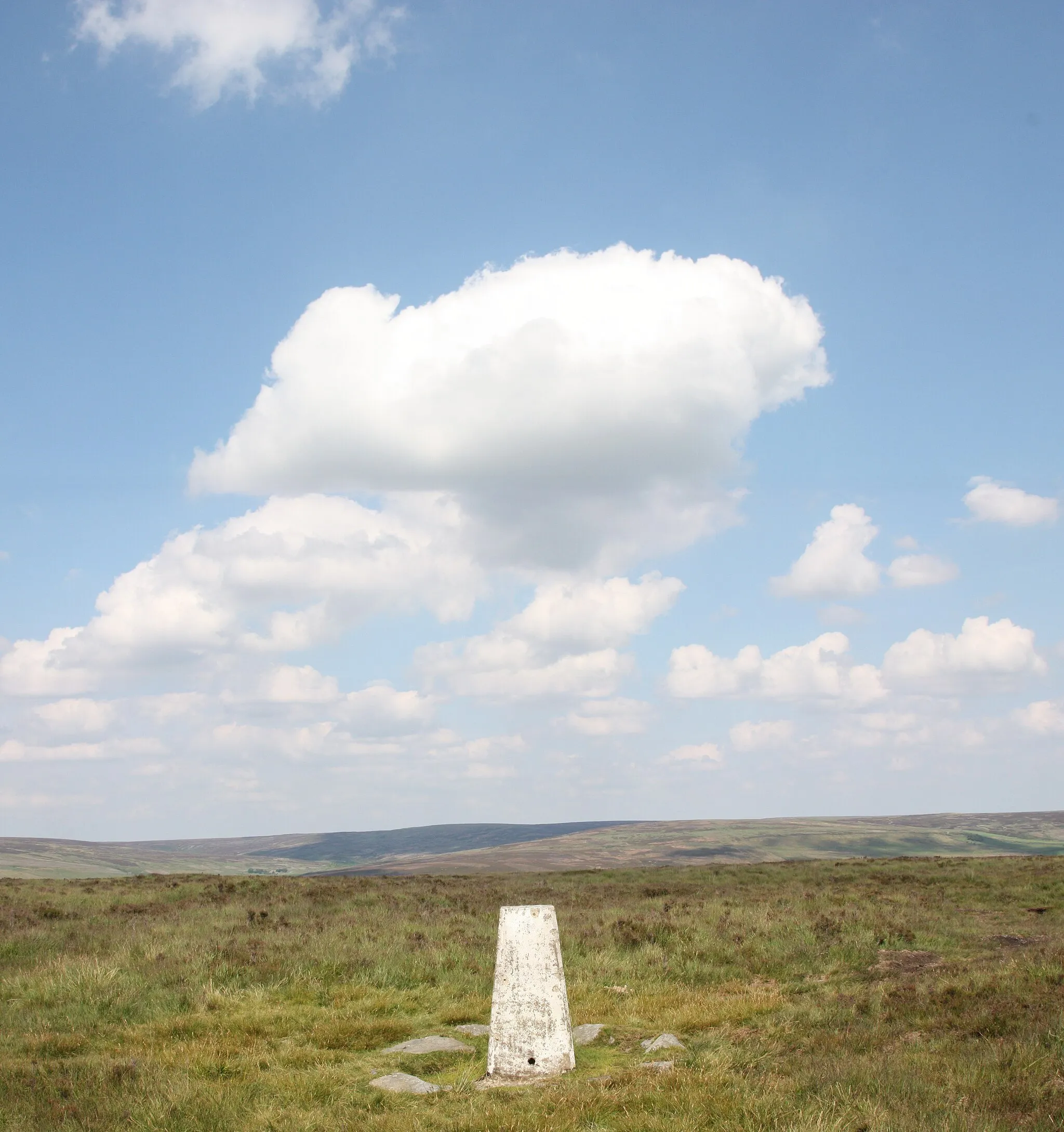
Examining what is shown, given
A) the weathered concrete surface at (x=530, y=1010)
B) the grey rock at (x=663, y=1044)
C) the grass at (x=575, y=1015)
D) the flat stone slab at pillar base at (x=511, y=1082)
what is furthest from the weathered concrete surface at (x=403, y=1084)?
the grey rock at (x=663, y=1044)

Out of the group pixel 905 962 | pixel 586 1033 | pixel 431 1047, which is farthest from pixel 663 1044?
pixel 905 962

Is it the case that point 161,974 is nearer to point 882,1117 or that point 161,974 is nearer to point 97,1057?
point 97,1057

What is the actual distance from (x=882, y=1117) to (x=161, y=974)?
1113 cm

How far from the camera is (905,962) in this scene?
14.9 m

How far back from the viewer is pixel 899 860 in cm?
4578

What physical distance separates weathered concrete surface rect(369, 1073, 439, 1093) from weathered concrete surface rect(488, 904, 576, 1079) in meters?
0.62

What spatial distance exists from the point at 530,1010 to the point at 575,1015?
3533 mm

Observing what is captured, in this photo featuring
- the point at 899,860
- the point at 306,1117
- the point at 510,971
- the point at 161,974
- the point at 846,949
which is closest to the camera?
the point at 306,1117

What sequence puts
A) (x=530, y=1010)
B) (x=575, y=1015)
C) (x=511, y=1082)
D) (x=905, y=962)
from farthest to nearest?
(x=905, y=962) < (x=575, y=1015) < (x=530, y=1010) < (x=511, y=1082)

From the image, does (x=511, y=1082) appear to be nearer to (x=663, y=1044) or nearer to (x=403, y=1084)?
(x=403, y=1084)

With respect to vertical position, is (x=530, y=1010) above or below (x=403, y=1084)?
above

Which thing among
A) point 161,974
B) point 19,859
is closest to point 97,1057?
point 161,974

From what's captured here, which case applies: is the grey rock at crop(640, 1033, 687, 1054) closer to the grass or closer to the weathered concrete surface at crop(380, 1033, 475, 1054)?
the grass

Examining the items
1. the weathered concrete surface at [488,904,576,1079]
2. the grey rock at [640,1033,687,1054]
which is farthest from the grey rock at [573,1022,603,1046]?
the weathered concrete surface at [488,904,576,1079]
